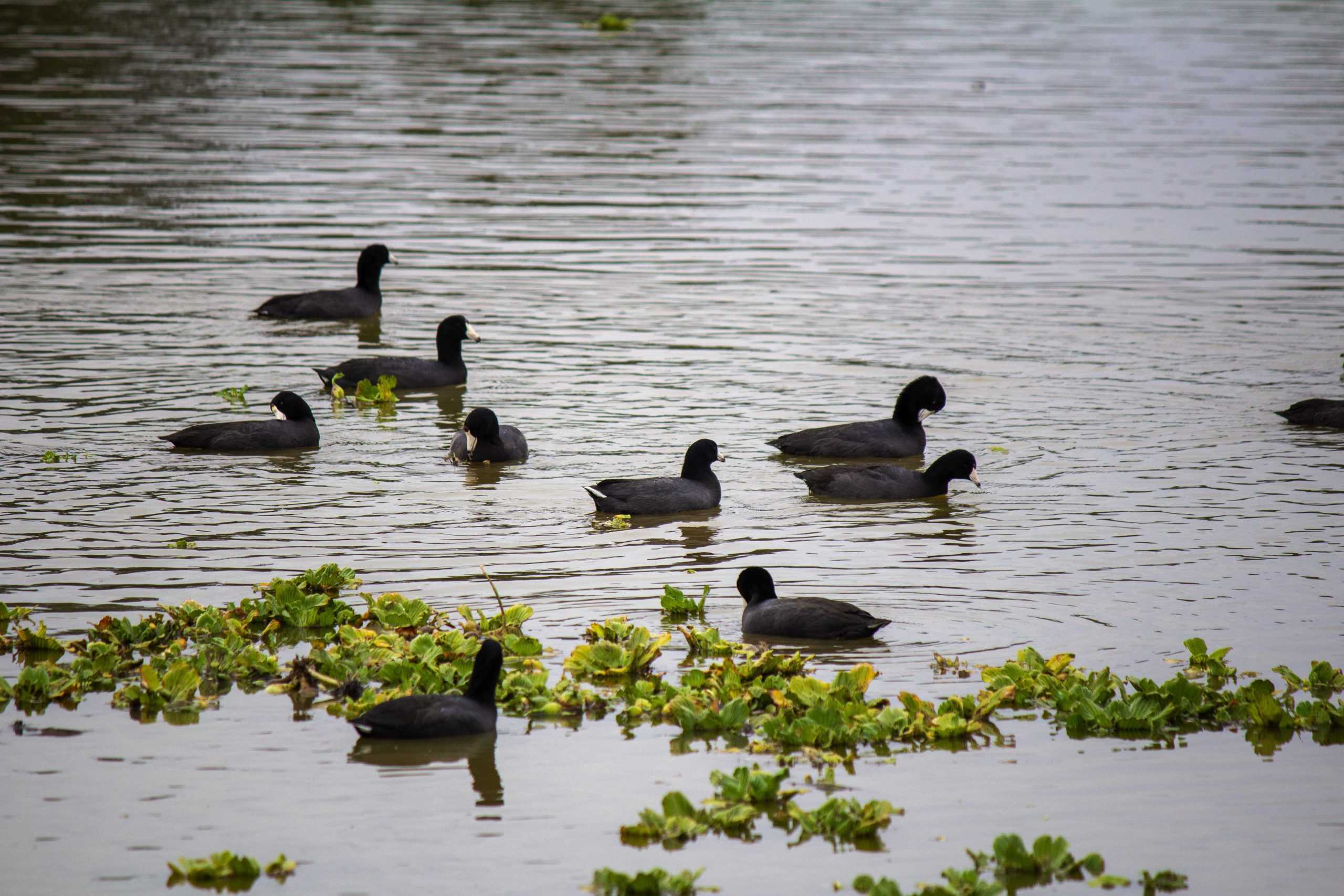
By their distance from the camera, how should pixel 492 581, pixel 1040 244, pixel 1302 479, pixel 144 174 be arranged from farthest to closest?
1. pixel 144 174
2. pixel 1040 244
3. pixel 1302 479
4. pixel 492 581

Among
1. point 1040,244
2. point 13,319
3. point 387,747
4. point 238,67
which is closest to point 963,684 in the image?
point 387,747

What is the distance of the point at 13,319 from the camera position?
2200 centimetres

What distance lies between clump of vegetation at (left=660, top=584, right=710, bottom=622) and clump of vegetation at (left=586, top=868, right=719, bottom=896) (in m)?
3.94

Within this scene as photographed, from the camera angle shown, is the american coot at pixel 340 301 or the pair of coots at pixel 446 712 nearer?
the pair of coots at pixel 446 712

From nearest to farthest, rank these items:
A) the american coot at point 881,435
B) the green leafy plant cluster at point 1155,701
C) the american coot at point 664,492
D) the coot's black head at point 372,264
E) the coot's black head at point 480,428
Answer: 1. the green leafy plant cluster at point 1155,701
2. the american coot at point 664,492
3. the coot's black head at point 480,428
4. the american coot at point 881,435
5. the coot's black head at point 372,264

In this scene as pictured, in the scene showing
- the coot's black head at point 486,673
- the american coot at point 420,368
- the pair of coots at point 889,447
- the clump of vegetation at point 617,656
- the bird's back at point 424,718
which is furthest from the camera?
the american coot at point 420,368

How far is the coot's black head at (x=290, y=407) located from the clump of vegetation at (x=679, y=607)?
6.06 meters

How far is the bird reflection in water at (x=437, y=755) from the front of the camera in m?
9.60

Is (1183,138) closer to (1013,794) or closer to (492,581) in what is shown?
(492,581)

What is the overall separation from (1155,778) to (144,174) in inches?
1091

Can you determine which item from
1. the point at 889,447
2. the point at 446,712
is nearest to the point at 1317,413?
the point at 889,447

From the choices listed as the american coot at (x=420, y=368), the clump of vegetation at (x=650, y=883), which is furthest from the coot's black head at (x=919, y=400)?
the clump of vegetation at (x=650, y=883)

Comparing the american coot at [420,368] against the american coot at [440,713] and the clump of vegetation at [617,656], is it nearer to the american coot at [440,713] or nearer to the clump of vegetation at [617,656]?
the clump of vegetation at [617,656]

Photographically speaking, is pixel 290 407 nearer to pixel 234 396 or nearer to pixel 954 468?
pixel 234 396
